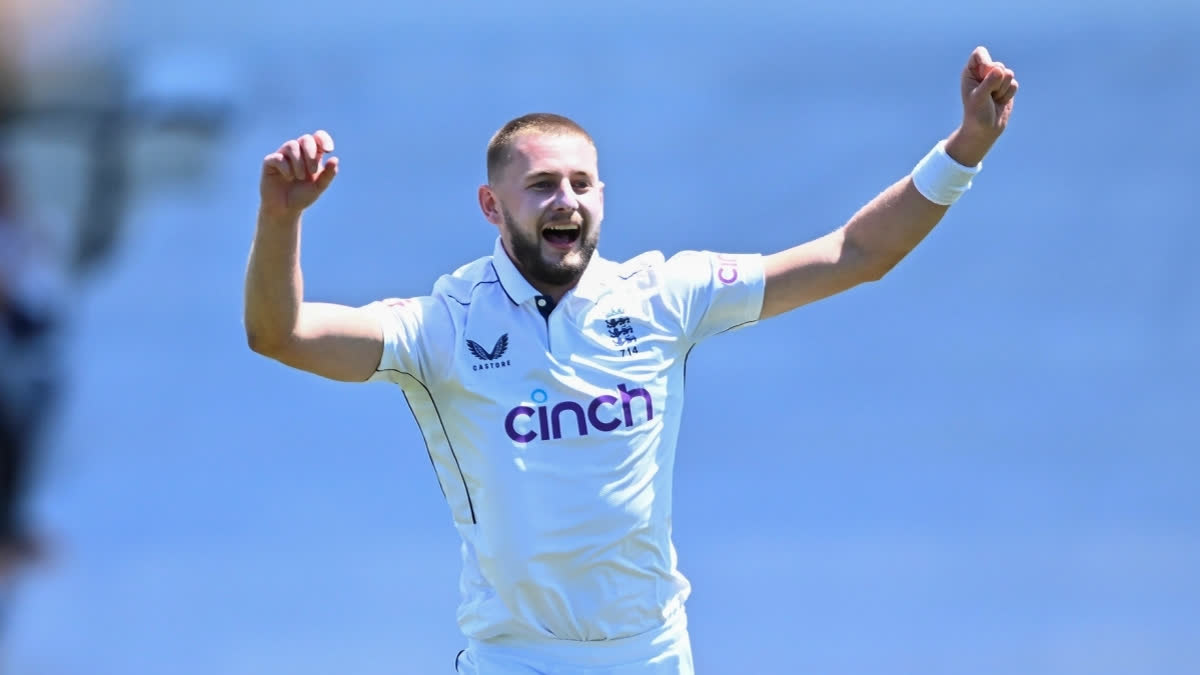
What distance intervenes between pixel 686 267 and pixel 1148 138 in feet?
17.5

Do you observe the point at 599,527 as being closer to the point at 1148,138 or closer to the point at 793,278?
the point at 793,278

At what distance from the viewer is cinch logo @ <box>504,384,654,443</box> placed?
9.77 ft

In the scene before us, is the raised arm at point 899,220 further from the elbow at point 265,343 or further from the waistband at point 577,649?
the elbow at point 265,343

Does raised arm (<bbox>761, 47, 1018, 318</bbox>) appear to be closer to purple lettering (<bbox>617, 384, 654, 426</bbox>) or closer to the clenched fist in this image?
the clenched fist

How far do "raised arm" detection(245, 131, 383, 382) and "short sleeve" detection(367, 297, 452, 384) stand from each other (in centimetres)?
13

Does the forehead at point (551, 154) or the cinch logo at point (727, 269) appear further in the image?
the cinch logo at point (727, 269)

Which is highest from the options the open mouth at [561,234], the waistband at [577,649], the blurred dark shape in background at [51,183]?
the blurred dark shape in background at [51,183]

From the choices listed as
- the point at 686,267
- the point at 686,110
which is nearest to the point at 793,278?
the point at 686,267

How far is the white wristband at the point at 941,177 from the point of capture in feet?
10.4

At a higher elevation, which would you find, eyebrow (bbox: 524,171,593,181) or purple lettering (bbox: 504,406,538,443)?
eyebrow (bbox: 524,171,593,181)

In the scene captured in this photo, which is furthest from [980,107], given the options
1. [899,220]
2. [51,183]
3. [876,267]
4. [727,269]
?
[51,183]

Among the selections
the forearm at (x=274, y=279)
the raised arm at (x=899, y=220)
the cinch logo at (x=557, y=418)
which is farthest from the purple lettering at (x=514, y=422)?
the raised arm at (x=899, y=220)

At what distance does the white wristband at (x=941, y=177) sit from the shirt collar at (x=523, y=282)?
660 millimetres

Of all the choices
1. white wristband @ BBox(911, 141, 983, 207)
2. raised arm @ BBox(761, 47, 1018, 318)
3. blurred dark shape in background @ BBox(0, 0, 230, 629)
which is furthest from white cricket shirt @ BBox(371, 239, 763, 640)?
blurred dark shape in background @ BBox(0, 0, 230, 629)
